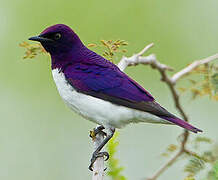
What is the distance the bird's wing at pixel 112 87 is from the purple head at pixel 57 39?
22 cm

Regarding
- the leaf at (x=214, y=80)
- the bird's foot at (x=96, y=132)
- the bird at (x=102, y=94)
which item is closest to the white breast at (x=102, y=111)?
the bird at (x=102, y=94)

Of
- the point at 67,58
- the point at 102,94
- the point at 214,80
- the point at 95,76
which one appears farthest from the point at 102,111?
the point at 214,80

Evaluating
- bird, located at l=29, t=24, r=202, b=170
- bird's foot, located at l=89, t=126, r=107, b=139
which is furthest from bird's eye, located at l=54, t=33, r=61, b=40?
bird's foot, located at l=89, t=126, r=107, b=139

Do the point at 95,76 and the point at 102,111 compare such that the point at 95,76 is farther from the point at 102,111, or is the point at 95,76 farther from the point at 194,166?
the point at 194,166

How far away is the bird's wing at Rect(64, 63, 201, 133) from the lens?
404 cm

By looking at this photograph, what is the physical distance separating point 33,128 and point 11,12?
1.70 meters

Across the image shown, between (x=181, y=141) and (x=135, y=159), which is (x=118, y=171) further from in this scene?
(x=135, y=159)

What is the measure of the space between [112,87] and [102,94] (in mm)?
105

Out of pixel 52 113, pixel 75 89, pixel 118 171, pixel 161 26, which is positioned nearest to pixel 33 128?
pixel 52 113

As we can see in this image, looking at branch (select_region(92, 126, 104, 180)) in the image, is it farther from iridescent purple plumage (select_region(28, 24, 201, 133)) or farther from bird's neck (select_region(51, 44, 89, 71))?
bird's neck (select_region(51, 44, 89, 71))

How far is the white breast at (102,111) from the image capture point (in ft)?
13.5

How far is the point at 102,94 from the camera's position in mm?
4230

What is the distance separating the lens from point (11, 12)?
673 centimetres

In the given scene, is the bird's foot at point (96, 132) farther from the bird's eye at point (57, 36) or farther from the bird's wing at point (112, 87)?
the bird's eye at point (57, 36)
